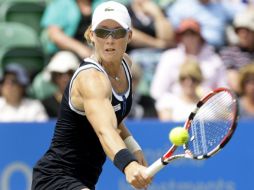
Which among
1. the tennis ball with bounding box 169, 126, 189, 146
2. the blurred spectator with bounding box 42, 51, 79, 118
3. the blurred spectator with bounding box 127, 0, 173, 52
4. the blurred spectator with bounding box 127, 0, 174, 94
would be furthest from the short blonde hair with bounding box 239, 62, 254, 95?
the tennis ball with bounding box 169, 126, 189, 146

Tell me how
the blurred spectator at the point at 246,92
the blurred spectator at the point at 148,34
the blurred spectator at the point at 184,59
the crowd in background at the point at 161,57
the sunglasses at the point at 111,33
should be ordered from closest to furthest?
the sunglasses at the point at 111,33
the blurred spectator at the point at 246,92
the crowd in background at the point at 161,57
the blurred spectator at the point at 184,59
the blurred spectator at the point at 148,34

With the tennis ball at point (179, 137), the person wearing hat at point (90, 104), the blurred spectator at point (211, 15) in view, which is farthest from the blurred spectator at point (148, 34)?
the tennis ball at point (179, 137)

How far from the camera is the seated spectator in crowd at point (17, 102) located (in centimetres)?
964

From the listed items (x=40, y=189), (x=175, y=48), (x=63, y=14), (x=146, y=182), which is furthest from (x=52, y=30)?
(x=146, y=182)

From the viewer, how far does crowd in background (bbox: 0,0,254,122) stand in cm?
941

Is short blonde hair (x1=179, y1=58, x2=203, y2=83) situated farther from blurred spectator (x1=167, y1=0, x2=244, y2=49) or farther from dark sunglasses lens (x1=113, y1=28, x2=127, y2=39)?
dark sunglasses lens (x1=113, y1=28, x2=127, y2=39)

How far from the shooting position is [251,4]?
33.6 ft

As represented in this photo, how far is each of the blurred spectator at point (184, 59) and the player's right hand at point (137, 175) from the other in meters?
4.63

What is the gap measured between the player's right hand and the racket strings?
420 millimetres

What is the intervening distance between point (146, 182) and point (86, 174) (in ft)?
2.61

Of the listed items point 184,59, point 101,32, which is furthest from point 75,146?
point 184,59

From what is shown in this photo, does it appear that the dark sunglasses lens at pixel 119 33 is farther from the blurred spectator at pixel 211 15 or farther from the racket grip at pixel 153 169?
A: the blurred spectator at pixel 211 15

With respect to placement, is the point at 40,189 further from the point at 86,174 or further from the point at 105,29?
the point at 105,29

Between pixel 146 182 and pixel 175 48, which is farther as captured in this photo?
pixel 175 48
